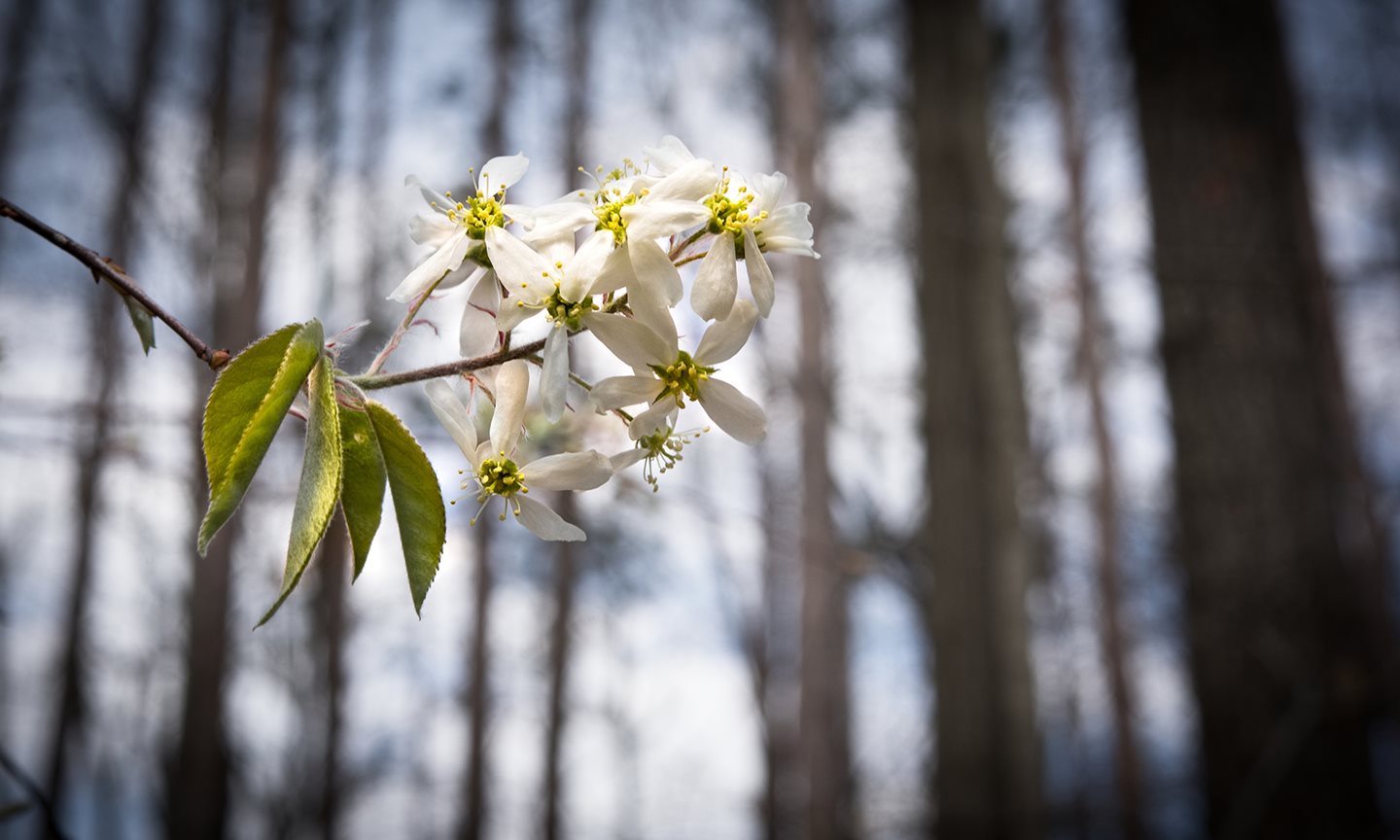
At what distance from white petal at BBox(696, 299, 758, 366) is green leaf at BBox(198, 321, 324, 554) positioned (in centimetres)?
26

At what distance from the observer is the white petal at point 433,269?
2.34 feet

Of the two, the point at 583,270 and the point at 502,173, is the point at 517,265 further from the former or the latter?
the point at 502,173

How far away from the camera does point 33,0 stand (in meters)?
9.20

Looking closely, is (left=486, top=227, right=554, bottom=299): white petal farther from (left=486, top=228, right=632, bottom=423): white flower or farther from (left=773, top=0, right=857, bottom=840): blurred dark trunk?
(left=773, top=0, right=857, bottom=840): blurred dark trunk

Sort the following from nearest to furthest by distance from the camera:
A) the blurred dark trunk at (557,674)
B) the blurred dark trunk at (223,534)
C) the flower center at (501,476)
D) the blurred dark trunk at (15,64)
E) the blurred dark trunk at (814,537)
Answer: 1. the flower center at (501,476)
2. the blurred dark trunk at (814,537)
3. the blurred dark trunk at (223,534)
4. the blurred dark trunk at (557,674)
5. the blurred dark trunk at (15,64)

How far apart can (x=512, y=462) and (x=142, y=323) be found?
0.82 feet

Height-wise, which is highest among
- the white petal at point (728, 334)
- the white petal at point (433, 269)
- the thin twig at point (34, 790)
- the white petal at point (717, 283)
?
the white petal at point (433, 269)

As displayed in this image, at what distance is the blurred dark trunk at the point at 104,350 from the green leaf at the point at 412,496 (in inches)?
306

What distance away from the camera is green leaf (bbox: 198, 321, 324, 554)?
1.70 ft

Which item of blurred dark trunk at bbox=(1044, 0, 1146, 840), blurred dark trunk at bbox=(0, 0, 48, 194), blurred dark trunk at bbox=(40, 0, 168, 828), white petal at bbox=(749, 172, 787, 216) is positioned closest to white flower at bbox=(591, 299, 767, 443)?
white petal at bbox=(749, 172, 787, 216)

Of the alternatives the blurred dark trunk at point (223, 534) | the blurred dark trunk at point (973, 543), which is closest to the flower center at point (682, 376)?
the blurred dark trunk at point (973, 543)

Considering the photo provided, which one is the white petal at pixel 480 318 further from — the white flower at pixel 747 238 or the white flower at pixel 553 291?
the white flower at pixel 747 238

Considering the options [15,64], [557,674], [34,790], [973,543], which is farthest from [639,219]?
[15,64]

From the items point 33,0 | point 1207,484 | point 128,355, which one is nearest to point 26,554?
point 128,355
